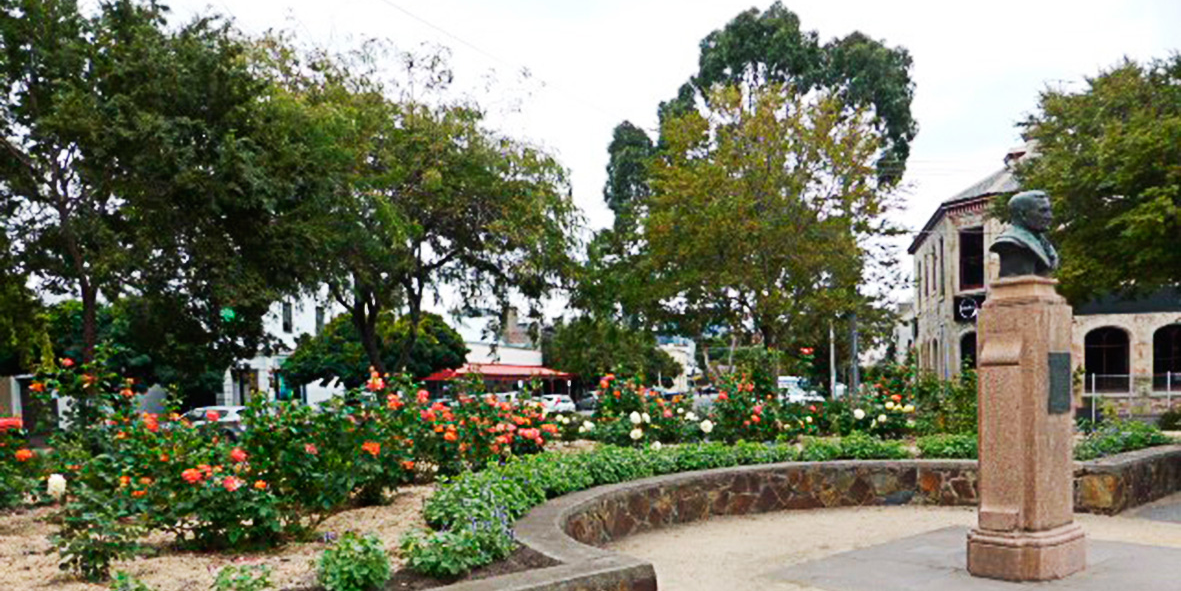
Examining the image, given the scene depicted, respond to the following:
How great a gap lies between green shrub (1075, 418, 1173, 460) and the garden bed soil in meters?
7.98

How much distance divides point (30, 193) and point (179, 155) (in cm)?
310

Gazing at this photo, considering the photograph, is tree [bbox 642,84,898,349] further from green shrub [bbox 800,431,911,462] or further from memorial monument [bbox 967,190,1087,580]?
memorial monument [bbox 967,190,1087,580]

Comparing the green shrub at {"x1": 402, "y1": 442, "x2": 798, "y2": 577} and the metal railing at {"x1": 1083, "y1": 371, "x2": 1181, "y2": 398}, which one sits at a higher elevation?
the green shrub at {"x1": 402, "y1": 442, "x2": 798, "y2": 577}

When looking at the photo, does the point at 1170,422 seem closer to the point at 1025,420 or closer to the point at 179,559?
the point at 1025,420

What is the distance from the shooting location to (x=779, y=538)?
1012 cm

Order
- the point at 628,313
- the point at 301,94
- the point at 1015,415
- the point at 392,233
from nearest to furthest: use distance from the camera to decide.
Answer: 1. the point at 1015,415
2. the point at 392,233
3. the point at 301,94
4. the point at 628,313

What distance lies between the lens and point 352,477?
789cm

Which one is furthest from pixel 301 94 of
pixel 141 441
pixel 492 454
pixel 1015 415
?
pixel 1015 415

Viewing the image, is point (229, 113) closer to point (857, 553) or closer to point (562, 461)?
point (562, 461)

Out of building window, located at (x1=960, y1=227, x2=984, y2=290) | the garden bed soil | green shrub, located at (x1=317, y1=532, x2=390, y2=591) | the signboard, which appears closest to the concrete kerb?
the garden bed soil

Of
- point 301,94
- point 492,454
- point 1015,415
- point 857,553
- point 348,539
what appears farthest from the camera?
point 301,94

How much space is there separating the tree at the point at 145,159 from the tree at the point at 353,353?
1700cm

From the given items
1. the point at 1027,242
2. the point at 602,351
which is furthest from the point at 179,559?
the point at 602,351

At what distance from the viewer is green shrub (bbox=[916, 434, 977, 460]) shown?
1271 cm
